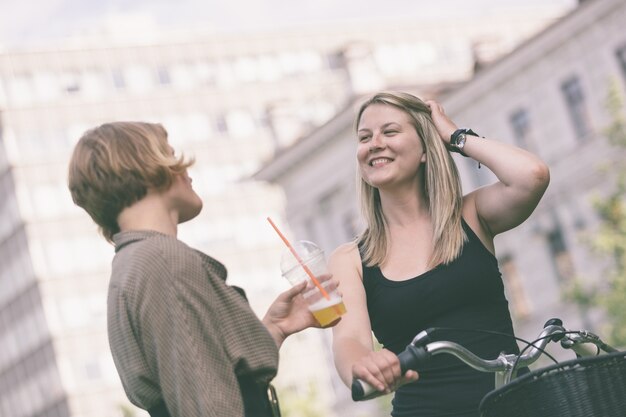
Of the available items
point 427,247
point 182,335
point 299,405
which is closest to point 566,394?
point 182,335

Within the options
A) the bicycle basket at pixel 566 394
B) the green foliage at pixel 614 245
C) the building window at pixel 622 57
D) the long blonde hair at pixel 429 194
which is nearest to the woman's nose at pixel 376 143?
the long blonde hair at pixel 429 194

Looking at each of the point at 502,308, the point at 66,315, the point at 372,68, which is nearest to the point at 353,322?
the point at 502,308

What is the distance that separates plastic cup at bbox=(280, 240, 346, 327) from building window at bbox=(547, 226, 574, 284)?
36.3m

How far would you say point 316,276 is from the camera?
4.69 m

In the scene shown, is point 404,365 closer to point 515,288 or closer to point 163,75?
point 515,288

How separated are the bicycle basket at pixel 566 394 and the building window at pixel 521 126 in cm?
3824

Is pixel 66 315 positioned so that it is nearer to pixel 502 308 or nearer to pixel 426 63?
pixel 426 63

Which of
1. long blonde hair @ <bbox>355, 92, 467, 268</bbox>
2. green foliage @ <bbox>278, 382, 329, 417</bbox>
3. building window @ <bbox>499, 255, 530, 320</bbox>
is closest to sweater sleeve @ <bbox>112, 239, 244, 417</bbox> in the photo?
long blonde hair @ <bbox>355, 92, 467, 268</bbox>

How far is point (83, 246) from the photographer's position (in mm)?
66438

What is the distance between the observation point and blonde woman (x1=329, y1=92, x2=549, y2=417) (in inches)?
197

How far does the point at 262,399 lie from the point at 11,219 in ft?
211

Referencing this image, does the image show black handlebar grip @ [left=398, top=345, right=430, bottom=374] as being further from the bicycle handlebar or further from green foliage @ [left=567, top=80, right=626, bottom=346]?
green foliage @ [left=567, top=80, right=626, bottom=346]

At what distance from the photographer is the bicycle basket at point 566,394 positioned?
406cm

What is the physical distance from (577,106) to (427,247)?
1399 inches
